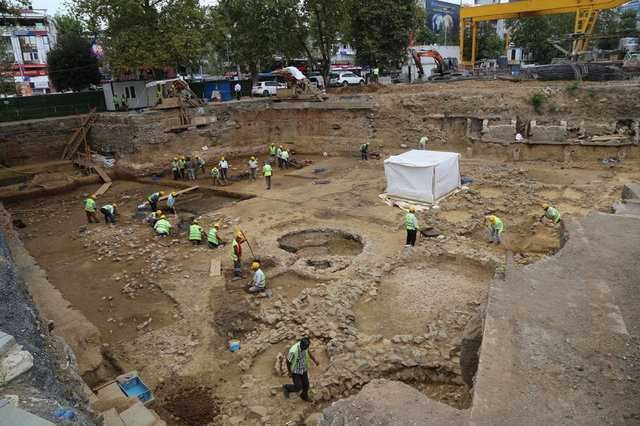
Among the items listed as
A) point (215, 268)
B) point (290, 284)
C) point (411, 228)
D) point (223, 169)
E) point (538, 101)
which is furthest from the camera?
point (538, 101)

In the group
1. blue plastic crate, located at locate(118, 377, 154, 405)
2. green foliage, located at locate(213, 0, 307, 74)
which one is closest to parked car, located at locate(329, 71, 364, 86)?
green foliage, located at locate(213, 0, 307, 74)

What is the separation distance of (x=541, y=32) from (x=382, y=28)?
24.7 meters

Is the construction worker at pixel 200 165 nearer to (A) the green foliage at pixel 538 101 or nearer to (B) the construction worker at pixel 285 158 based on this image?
(B) the construction worker at pixel 285 158

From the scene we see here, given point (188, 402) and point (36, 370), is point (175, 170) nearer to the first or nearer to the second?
point (188, 402)

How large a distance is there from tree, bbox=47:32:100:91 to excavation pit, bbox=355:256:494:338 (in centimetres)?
2825

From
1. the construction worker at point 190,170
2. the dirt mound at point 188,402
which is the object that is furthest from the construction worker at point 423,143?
the dirt mound at point 188,402

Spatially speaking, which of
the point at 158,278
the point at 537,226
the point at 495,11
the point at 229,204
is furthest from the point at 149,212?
the point at 495,11

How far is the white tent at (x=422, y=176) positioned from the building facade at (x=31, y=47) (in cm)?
4380

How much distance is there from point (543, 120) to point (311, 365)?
1802 centimetres

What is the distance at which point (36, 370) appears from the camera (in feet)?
16.3

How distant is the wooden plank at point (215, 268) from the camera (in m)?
11.5

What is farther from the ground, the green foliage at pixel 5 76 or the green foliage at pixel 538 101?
the green foliage at pixel 5 76

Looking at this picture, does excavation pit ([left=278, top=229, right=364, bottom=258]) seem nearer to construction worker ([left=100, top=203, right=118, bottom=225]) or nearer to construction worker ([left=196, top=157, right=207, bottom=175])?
construction worker ([left=100, top=203, right=118, bottom=225])

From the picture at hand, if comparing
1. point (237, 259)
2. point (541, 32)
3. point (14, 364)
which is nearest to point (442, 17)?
point (541, 32)
